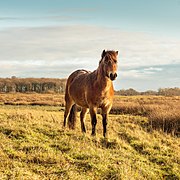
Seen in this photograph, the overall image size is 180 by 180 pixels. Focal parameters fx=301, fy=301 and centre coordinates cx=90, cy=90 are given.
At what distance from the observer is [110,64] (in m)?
8.27

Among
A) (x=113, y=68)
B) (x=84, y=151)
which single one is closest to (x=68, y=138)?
(x=84, y=151)

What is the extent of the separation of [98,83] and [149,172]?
3140 millimetres

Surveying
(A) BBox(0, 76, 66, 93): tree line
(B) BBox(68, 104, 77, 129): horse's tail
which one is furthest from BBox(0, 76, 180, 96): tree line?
(B) BBox(68, 104, 77, 129): horse's tail

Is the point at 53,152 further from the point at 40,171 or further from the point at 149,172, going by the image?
the point at 149,172

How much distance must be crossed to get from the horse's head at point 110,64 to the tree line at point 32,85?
92755 mm

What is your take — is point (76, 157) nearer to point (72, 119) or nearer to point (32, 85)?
point (72, 119)

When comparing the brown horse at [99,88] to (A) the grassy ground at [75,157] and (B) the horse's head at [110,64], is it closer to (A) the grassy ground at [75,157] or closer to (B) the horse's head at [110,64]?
(B) the horse's head at [110,64]

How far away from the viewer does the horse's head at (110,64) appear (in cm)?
818

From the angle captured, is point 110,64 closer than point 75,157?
No

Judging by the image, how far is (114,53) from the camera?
851 centimetres

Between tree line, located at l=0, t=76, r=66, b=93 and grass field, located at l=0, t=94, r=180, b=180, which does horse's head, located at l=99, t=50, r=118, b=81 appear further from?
tree line, located at l=0, t=76, r=66, b=93

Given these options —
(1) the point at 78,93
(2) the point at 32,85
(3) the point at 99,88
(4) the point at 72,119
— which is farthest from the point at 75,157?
(2) the point at 32,85

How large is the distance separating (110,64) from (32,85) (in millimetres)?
98906

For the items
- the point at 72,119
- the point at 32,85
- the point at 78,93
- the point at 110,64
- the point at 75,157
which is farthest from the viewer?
the point at 32,85
